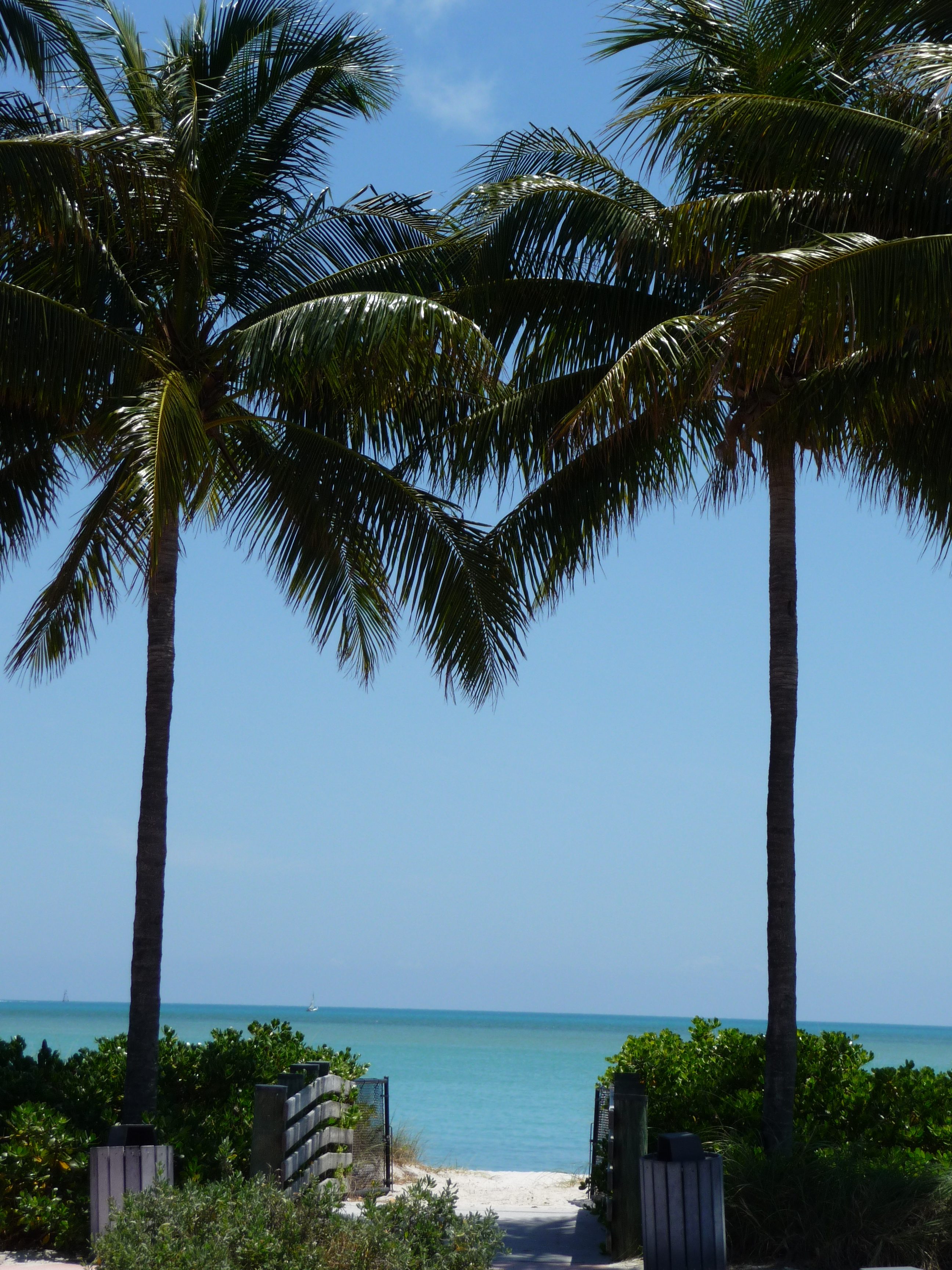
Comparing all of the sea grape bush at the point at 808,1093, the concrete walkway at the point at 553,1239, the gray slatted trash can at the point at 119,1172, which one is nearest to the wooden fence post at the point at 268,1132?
the gray slatted trash can at the point at 119,1172

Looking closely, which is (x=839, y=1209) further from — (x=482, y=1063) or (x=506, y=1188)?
(x=482, y=1063)

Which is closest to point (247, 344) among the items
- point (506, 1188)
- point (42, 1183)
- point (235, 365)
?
point (235, 365)

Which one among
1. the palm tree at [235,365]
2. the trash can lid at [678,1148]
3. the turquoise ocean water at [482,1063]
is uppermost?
the palm tree at [235,365]

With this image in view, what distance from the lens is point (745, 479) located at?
12477 millimetres

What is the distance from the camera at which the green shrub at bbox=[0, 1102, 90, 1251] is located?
28.5 ft

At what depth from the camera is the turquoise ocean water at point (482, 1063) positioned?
22.7 metres

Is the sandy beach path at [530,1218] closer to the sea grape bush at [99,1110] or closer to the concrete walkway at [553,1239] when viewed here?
the concrete walkway at [553,1239]

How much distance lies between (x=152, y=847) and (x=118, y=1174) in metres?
3.60

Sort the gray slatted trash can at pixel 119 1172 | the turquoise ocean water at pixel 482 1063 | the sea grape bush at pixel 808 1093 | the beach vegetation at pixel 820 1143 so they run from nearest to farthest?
the gray slatted trash can at pixel 119 1172 → the beach vegetation at pixel 820 1143 → the sea grape bush at pixel 808 1093 → the turquoise ocean water at pixel 482 1063

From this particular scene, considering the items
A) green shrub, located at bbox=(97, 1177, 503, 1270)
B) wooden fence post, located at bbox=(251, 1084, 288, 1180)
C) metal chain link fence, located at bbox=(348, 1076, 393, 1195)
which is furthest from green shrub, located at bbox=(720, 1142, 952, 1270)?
metal chain link fence, located at bbox=(348, 1076, 393, 1195)

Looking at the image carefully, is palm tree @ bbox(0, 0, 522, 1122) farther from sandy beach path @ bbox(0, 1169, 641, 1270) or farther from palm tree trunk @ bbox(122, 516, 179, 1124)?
sandy beach path @ bbox(0, 1169, 641, 1270)

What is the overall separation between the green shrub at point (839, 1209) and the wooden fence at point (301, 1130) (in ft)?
9.81

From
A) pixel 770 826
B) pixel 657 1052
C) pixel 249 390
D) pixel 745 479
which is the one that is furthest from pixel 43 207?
pixel 657 1052

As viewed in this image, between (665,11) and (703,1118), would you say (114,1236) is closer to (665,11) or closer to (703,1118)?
(703,1118)
